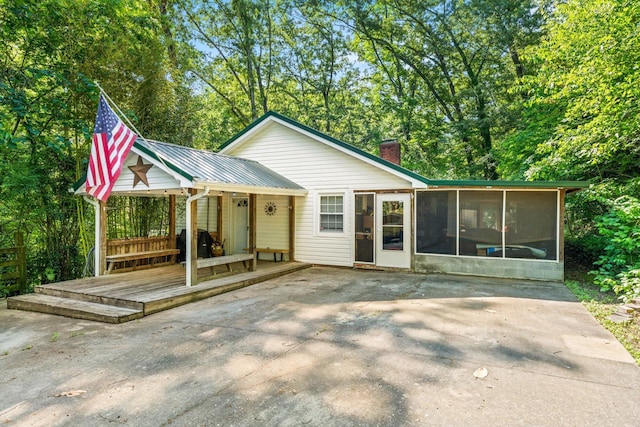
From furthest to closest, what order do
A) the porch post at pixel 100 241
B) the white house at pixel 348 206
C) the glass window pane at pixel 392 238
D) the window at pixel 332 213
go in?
1. the window at pixel 332 213
2. the glass window pane at pixel 392 238
3. the porch post at pixel 100 241
4. the white house at pixel 348 206

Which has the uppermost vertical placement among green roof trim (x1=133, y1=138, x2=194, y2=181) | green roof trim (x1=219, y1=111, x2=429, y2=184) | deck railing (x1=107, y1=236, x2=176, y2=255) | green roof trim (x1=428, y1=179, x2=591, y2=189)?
green roof trim (x1=219, y1=111, x2=429, y2=184)

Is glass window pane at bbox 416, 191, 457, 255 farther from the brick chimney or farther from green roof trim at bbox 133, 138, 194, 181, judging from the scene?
green roof trim at bbox 133, 138, 194, 181

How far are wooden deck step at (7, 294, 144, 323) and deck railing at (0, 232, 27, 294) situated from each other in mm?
1133

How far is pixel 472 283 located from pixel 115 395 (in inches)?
273

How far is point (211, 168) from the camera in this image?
7.47m

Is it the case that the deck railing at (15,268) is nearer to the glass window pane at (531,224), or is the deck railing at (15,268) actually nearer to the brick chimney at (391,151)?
the brick chimney at (391,151)

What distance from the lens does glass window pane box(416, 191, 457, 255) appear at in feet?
28.2

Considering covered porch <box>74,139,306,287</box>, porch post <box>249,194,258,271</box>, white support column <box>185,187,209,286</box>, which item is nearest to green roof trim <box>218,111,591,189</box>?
covered porch <box>74,139,306,287</box>

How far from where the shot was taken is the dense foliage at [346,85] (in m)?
7.00

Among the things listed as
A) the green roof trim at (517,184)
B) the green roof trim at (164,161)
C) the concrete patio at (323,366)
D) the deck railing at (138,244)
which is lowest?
the concrete patio at (323,366)

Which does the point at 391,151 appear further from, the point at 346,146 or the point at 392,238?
the point at 392,238

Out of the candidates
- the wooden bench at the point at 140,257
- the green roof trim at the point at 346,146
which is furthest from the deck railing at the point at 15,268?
the green roof trim at the point at 346,146

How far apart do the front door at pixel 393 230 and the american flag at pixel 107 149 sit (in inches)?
233

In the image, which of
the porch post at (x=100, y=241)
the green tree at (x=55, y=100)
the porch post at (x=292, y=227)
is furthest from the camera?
the porch post at (x=292, y=227)
